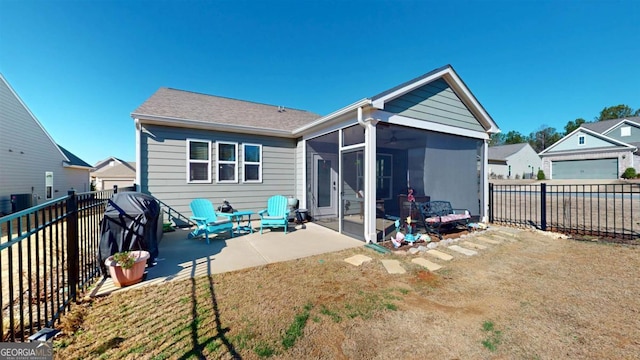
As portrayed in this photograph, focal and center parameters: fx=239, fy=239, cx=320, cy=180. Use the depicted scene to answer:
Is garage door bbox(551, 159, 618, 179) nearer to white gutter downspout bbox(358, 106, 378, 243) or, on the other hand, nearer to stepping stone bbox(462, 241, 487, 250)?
stepping stone bbox(462, 241, 487, 250)

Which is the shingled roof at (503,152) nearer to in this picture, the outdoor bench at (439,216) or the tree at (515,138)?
the tree at (515,138)

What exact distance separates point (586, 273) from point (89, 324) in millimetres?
6532

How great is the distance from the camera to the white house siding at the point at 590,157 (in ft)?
63.1

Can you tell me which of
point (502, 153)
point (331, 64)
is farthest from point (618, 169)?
point (331, 64)

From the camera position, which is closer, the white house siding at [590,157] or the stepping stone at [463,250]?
the stepping stone at [463,250]

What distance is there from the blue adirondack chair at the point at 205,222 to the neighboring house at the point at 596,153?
2992 cm

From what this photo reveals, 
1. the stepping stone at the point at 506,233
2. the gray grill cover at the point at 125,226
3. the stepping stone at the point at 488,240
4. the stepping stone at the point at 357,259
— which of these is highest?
the gray grill cover at the point at 125,226

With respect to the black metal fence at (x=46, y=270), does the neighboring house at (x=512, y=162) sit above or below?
above

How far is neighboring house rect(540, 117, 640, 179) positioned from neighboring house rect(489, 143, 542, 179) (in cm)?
551

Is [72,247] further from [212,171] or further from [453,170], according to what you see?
[453,170]

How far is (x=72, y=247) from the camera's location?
2.82m

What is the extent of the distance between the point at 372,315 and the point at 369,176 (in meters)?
3.14

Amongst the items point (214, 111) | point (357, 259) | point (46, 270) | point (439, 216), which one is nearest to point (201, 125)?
point (214, 111)

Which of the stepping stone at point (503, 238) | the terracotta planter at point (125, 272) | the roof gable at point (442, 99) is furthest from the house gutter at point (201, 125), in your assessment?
the stepping stone at point (503, 238)
